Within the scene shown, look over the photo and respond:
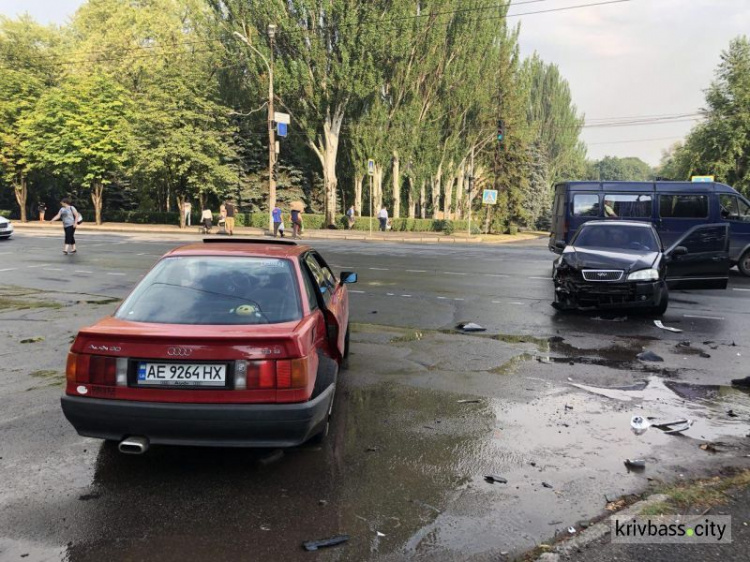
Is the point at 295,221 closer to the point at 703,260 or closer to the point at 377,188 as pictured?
the point at 377,188

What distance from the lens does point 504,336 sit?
8.34m

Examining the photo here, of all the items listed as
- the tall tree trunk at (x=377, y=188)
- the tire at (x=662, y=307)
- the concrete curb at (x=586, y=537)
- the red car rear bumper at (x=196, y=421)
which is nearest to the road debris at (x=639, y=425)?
the concrete curb at (x=586, y=537)

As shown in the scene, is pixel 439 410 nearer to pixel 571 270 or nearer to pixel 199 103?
pixel 571 270

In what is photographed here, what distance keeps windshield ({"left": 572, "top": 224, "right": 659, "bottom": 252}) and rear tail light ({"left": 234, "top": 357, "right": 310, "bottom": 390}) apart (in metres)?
8.45

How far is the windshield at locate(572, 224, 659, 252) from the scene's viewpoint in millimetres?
10703

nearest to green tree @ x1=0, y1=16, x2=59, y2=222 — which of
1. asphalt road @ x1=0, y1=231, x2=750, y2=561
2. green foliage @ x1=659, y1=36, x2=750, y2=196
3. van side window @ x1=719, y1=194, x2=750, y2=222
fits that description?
asphalt road @ x1=0, y1=231, x2=750, y2=561

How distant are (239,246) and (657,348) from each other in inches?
224

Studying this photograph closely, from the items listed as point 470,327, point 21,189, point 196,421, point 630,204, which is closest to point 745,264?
point 630,204

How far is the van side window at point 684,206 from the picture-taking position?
16.4 meters

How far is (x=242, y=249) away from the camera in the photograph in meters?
4.78

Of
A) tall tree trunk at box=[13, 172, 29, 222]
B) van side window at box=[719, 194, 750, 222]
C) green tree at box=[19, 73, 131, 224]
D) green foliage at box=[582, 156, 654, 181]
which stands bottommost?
van side window at box=[719, 194, 750, 222]

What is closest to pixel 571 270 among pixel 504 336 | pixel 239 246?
pixel 504 336

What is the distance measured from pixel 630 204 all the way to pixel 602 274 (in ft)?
29.1

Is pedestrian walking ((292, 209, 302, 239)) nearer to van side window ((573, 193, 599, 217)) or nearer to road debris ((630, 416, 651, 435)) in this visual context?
van side window ((573, 193, 599, 217))
